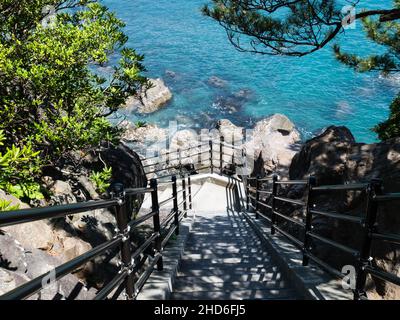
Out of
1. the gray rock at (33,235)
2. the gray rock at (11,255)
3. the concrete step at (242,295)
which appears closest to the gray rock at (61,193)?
the gray rock at (33,235)

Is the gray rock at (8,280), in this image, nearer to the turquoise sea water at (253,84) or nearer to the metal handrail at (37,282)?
the metal handrail at (37,282)

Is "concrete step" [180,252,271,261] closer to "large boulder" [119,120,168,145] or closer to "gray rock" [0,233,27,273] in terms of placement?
"gray rock" [0,233,27,273]

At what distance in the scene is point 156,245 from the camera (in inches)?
144

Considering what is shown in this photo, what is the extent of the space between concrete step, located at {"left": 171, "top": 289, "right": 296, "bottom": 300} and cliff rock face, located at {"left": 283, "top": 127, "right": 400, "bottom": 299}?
702mm

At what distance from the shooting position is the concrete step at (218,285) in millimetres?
3627

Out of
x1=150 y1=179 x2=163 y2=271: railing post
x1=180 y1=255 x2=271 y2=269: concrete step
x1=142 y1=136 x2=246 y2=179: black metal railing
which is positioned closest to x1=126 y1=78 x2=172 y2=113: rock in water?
x1=142 y1=136 x2=246 y2=179: black metal railing

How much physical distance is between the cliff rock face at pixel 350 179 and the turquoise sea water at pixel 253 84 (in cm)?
1511

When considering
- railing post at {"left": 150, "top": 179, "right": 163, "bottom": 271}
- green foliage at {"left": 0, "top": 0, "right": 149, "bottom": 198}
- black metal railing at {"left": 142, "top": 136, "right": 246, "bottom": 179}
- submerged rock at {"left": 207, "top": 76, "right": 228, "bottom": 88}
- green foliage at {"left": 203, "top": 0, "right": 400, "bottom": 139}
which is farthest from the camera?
submerged rock at {"left": 207, "top": 76, "right": 228, "bottom": 88}

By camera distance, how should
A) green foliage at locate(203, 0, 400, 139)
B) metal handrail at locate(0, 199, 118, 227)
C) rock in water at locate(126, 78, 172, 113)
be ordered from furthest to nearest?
rock in water at locate(126, 78, 172, 113) → green foliage at locate(203, 0, 400, 139) → metal handrail at locate(0, 199, 118, 227)

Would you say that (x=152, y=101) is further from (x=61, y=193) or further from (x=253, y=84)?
(x=61, y=193)

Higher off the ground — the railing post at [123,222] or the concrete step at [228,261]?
the railing post at [123,222]

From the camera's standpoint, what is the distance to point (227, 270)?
428 centimetres

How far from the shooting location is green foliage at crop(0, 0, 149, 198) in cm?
379

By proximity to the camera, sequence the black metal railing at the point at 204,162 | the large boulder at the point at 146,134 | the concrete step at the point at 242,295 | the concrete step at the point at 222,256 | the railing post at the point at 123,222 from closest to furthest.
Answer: the railing post at the point at 123,222 → the concrete step at the point at 242,295 → the concrete step at the point at 222,256 → the black metal railing at the point at 204,162 → the large boulder at the point at 146,134
